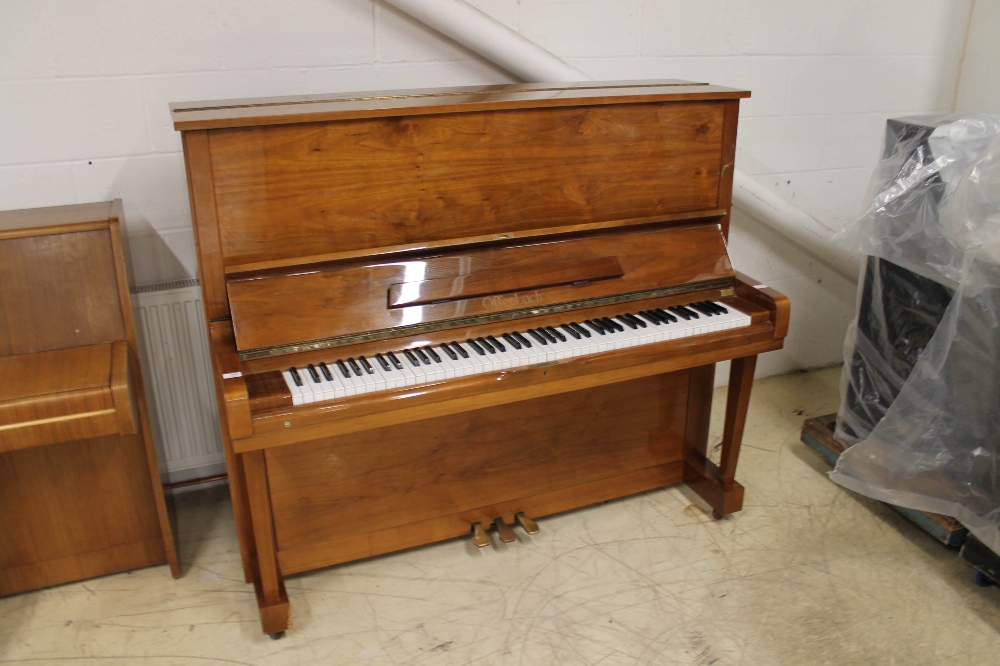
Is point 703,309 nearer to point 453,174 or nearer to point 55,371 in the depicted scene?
point 453,174

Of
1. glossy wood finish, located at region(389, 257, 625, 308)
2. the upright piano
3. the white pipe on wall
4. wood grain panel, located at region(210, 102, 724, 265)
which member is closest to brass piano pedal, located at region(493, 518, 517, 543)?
the upright piano

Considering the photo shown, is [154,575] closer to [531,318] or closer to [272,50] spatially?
[531,318]

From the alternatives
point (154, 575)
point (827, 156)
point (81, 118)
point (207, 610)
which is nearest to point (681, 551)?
point (207, 610)

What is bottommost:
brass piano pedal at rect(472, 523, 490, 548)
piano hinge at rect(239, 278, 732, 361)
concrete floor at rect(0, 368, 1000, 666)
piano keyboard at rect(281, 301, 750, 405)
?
concrete floor at rect(0, 368, 1000, 666)

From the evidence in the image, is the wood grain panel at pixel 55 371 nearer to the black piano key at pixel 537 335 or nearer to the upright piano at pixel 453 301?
the upright piano at pixel 453 301

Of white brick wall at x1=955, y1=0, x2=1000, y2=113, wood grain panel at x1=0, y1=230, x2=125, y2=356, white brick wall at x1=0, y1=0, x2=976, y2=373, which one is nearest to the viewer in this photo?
wood grain panel at x1=0, y1=230, x2=125, y2=356

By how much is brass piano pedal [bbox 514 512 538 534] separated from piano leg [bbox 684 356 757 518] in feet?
1.80

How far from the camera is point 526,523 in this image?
225 cm

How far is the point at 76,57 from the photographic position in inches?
82.8

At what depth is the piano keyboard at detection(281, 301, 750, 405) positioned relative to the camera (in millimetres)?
1732

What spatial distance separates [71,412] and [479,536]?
1.06 m

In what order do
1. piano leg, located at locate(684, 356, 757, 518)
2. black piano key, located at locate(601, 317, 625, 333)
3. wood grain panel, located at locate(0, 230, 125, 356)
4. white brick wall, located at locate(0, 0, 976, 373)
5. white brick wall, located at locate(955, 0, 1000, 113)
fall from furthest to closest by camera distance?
white brick wall, located at locate(955, 0, 1000, 113)
piano leg, located at locate(684, 356, 757, 518)
white brick wall, located at locate(0, 0, 976, 373)
black piano key, located at locate(601, 317, 625, 333)
wood grain panel, located at locate(0, 230, 125, 356)

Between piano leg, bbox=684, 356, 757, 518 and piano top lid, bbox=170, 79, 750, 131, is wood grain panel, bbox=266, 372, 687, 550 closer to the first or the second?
piano leg, bbox=684, 356, 757, 518

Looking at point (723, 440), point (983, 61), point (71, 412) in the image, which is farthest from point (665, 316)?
point (983, 61)
